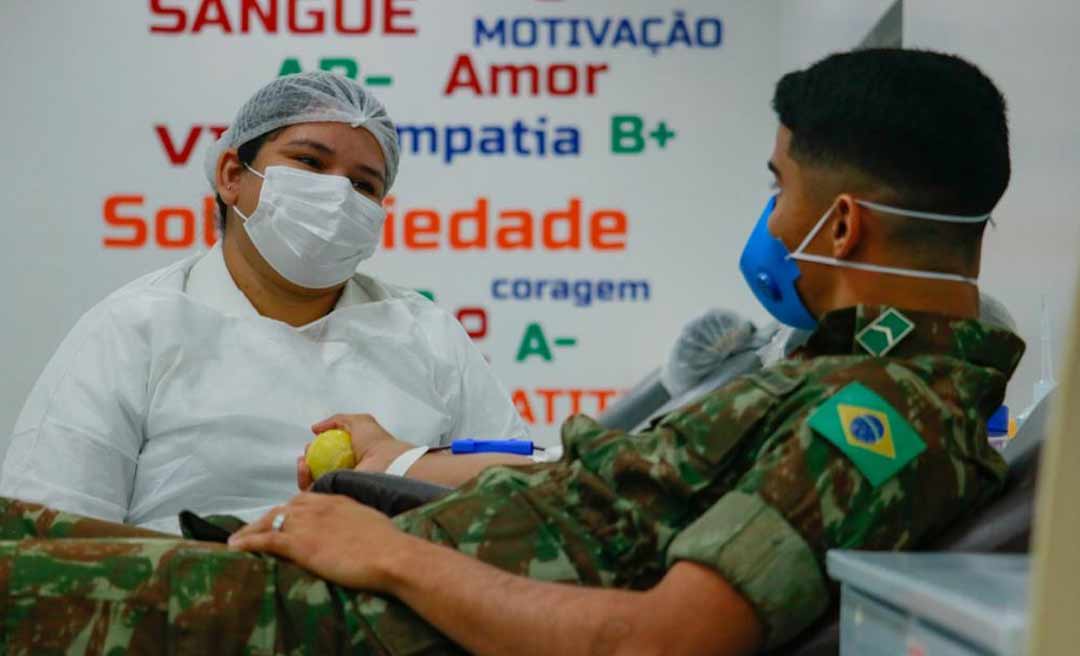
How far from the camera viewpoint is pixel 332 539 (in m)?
1.43

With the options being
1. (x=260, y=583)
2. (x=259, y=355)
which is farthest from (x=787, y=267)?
(x=259, y=355)

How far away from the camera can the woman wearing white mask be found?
228 centimetres

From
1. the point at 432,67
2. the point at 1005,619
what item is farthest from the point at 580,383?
the point at 1005,619

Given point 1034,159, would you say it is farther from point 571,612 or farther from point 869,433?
point 571,612

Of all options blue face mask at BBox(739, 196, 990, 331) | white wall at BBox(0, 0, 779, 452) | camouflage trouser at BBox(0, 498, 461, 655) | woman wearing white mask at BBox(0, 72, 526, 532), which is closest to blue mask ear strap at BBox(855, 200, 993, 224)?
blue face mask at BBox(739, 196, 990, 331)

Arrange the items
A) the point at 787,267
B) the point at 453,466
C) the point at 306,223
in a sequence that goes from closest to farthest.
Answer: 1. the point at 787,267
2. the point at 453,466
3. the point at 306,223

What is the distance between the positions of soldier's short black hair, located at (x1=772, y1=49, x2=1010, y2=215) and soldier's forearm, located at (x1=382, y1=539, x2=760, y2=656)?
563mm

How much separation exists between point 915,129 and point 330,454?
103cm

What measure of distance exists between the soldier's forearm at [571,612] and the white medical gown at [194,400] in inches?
38.4

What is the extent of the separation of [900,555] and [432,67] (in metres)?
3.62

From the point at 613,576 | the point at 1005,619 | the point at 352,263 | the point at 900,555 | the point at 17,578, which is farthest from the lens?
the point at 352,263

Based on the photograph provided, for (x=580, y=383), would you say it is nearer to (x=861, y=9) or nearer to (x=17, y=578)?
(x=861, y=9)

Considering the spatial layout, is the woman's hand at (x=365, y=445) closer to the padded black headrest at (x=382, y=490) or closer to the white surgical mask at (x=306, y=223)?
the padded black headrest at (x=382, y=490)

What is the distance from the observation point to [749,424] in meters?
1.39
